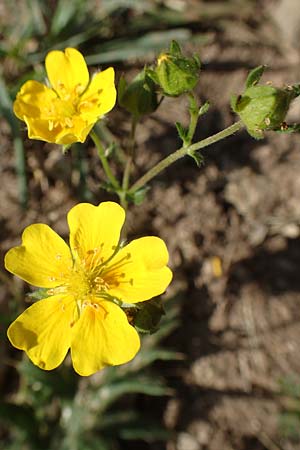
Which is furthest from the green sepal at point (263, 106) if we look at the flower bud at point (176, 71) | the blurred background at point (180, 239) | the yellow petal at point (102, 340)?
the blurred background at point (180, 239)

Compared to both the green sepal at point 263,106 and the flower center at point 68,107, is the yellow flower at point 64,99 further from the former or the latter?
the green sepal at point 263,106

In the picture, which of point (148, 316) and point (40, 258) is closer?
point (148, 316)

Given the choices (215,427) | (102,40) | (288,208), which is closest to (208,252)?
(288,208)

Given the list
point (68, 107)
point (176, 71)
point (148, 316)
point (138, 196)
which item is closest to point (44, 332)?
point (148, 316)

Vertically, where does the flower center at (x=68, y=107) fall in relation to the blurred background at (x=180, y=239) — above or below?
above

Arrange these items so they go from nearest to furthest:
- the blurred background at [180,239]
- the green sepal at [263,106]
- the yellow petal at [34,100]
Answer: the green sepal at [263,106], the yellow petal at [34,100], the blurred background at [180,239]

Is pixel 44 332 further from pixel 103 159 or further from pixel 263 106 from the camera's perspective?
pixel 263 106
